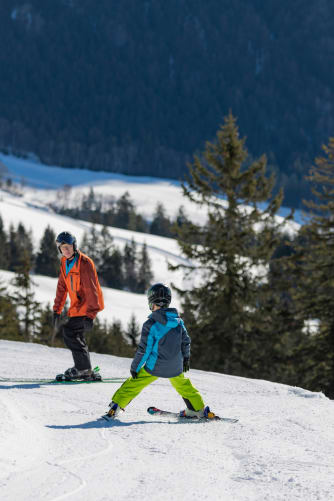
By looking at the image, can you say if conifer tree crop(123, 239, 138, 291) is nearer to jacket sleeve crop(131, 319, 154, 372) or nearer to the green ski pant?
the green ski pant

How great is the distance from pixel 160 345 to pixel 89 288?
6.38 ft

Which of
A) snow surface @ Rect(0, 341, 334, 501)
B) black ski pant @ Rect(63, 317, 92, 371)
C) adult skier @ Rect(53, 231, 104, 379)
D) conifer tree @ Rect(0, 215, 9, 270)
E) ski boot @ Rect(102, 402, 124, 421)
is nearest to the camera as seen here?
snow surface @ Rect(0, 341, 334, 501)

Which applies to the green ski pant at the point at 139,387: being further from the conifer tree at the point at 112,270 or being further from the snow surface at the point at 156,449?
the conifer tree at the point at 112,270

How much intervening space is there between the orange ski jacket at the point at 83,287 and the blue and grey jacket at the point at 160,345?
1.75 meters

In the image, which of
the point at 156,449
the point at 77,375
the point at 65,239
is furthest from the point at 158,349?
the point at 77,375

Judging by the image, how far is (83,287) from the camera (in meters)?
7.52

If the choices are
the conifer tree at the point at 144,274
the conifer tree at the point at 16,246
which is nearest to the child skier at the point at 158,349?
the conifer tree at the point at 16,246

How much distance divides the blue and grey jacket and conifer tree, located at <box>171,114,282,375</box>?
14.4 meters

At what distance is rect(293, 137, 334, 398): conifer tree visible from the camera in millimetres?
15727

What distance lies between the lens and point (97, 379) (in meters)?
8.03

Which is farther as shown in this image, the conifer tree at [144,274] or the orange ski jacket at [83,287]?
the conifer tree at [144,274]

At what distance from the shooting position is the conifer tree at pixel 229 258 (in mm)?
20344

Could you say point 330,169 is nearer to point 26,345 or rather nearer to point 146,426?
point 26,345

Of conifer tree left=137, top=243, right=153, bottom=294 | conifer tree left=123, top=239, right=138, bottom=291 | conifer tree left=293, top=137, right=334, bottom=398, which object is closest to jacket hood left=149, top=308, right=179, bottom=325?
conifer tree left=293, top=137, right=334, bottom=398
